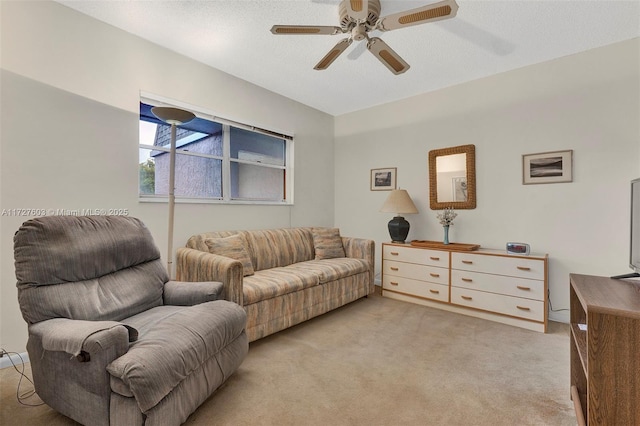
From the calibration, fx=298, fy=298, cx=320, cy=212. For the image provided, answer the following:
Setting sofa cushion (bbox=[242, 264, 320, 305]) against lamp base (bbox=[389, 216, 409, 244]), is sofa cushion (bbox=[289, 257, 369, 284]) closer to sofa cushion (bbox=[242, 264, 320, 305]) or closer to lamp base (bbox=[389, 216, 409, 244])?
sofa cushion (bbox=[242, 264, 320, 305])

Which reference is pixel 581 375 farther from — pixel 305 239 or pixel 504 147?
pixel 305 239

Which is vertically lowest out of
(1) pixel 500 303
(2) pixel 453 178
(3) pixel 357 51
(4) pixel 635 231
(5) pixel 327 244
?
(1) pixel 500 303

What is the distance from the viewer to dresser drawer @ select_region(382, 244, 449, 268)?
322 cm

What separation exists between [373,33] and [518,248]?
2389 millimetres

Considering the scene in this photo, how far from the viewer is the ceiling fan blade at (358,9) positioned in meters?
1.81

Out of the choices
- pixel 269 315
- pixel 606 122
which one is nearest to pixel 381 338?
pixel 269 315

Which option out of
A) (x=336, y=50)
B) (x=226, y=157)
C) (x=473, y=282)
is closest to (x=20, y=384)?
(x=226, y=157)

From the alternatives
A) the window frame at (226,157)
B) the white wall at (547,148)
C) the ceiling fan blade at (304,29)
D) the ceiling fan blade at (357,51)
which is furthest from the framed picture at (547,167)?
the window frame at (226,157)

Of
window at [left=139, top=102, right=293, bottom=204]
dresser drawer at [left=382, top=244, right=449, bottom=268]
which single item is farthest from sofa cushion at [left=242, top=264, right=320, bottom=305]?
dresser drawer at [left=382, top=244, right=449, bottom=268]

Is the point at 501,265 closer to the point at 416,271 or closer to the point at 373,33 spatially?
the point at 416,271

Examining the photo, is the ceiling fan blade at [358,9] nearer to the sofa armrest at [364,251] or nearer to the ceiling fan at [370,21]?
the ceiling fan at [370,21]

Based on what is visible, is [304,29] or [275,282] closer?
[304,29]

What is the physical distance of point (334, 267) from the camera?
3.12 m

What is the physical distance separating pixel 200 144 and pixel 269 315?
200 centimetres
